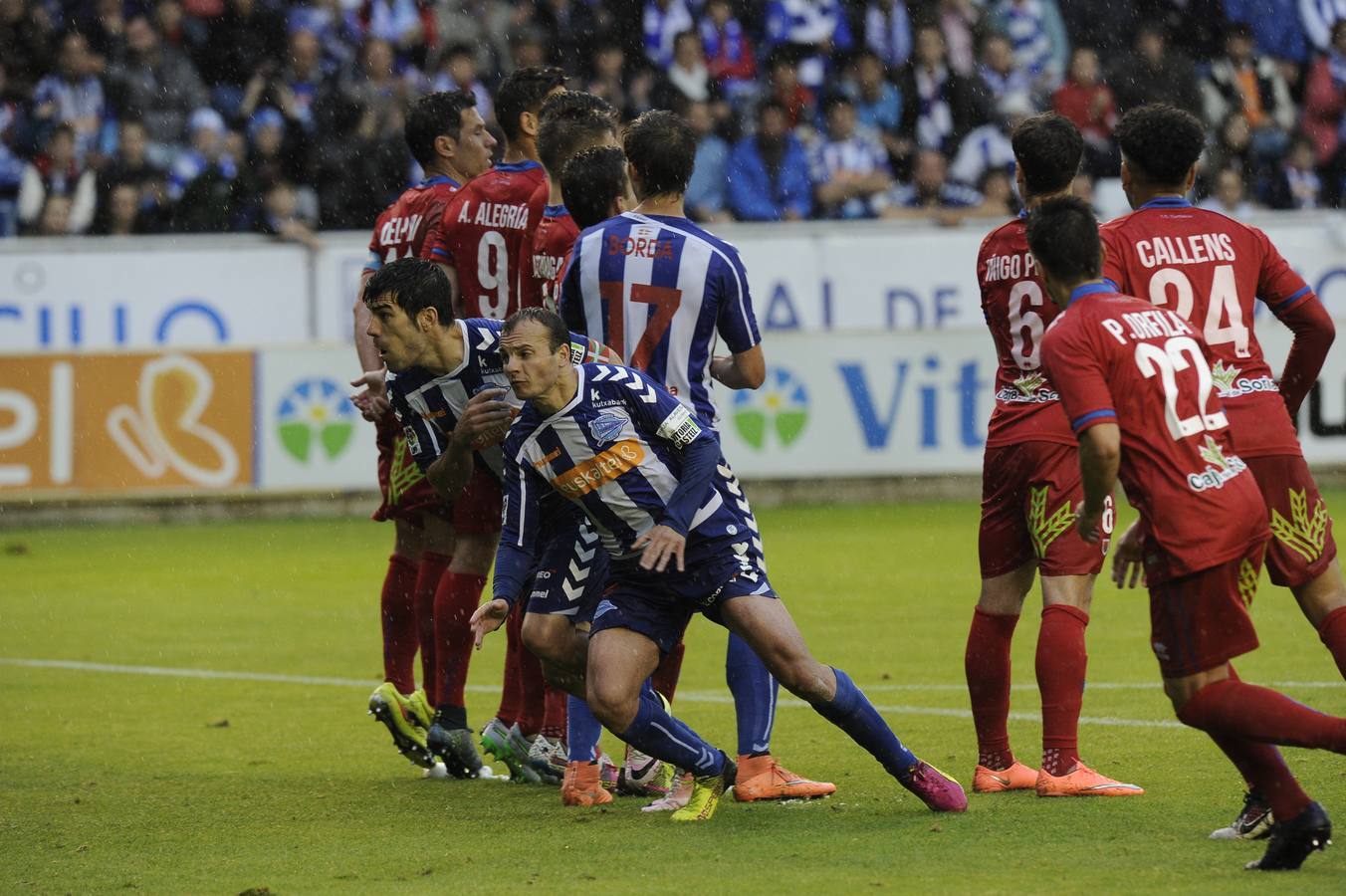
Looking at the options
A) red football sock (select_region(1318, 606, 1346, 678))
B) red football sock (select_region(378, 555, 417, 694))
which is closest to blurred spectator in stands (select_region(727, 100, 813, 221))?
red football sock (select_region(378, 555, 417, 694))

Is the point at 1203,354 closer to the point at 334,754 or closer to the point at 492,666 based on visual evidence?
the point at 334,754

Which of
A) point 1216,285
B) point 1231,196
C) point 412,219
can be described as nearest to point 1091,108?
point 1231,196

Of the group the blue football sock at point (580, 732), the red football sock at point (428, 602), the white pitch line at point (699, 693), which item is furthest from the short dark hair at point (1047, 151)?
the red football sock at point (428, 602)

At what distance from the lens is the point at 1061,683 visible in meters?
6.38

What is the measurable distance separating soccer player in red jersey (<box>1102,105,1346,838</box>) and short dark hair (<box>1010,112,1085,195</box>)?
0.81 feet

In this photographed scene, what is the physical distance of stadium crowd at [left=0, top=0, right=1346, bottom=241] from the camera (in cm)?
1794

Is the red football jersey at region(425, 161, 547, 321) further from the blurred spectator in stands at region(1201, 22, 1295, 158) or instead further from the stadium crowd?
the blurred spectator in stands at region(1201, 22, 1295, 158)

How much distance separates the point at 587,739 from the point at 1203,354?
7.60 feet

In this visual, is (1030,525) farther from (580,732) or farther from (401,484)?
(401,484)

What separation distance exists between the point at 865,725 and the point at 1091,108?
13464 mm

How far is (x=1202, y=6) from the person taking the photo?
2066cm

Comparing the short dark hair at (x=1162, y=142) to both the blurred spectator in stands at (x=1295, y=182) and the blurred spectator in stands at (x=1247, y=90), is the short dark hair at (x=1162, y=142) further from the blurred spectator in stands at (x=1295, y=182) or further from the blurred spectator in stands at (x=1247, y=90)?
the blurred spectator in stands at (x=1247, y=90)

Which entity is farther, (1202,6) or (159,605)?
(1202,6)

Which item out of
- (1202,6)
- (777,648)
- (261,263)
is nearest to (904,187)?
(1202,6)
